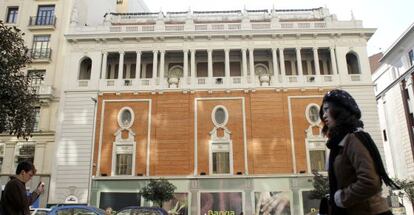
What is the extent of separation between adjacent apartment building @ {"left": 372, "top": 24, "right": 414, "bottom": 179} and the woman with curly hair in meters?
34.8

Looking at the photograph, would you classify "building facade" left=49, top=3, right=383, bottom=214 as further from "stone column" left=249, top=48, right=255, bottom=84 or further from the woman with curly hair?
the woman with curly hair

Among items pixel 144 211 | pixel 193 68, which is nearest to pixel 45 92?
pixel 193 68

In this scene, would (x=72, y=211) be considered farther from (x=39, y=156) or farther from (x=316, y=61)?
(x=316, y=61)

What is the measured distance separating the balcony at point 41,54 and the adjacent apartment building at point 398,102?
1269 inches

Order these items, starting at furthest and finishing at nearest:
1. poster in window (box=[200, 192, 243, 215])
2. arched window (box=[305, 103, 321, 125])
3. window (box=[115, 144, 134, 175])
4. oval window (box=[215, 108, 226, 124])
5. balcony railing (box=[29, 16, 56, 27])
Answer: balcony railing (box=[29, 16, 56, 27]), oval window (box=[215, 108, 226, 124]), arched window (box=[305, 103, 321, 125]), window (box=[115, 144, 134, 175]), poster in window (box=[200, 192, 243, 215])

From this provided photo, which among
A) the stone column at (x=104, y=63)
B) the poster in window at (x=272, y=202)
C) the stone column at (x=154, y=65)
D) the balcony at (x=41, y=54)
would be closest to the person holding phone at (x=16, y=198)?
the poster in window at (x=272, y=202)

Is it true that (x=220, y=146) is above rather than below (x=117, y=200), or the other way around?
above

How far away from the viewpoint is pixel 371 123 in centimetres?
2978

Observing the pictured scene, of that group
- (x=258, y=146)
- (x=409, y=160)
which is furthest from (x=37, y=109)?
(x=409, y=160)

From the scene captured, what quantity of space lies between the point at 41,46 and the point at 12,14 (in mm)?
4730

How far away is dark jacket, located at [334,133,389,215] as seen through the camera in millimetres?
2779

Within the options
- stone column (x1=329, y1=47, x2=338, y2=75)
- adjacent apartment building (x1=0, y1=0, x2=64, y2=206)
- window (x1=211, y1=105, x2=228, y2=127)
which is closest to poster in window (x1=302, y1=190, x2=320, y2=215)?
window (x1=211, y1=105, x2=228, y2=127)

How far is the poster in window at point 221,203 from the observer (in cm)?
2753

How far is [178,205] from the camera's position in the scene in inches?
1092
